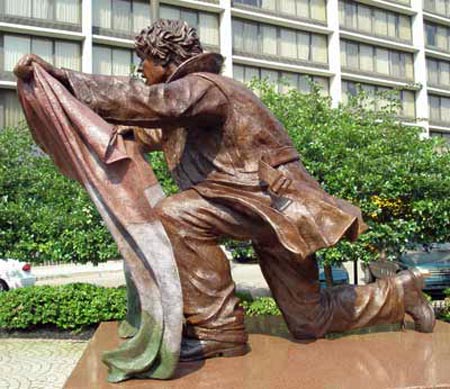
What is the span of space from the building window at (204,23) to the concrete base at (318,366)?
25.8 metres

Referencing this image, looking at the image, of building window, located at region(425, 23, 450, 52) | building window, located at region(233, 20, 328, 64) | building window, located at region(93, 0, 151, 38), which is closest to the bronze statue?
building window, located at region(93, 0, 151, 38)

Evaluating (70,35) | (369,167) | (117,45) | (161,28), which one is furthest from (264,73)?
(161,28)

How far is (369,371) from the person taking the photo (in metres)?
2.76

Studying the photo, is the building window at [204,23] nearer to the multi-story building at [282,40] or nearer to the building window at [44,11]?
the multi-story building at [282,40]

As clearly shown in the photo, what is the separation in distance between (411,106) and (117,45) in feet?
67.6

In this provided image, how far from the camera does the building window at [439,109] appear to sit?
37156 millimetres

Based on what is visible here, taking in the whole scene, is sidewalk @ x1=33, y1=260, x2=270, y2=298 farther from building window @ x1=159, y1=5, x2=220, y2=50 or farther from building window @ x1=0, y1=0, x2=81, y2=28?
building window @ x1=159, y1=5, x2=220, y2=50

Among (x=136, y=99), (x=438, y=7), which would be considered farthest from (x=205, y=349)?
(x=438, y=7)

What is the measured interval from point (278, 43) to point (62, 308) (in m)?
24.5

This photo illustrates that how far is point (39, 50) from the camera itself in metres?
23.7

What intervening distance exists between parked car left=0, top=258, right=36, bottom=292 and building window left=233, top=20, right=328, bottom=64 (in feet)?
60.6

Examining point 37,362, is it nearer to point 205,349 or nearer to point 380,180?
point 205,349

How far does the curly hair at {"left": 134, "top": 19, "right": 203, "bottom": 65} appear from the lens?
325 cm

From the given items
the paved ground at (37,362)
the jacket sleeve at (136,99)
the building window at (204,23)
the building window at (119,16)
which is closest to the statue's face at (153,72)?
the jacket sleeve at (136,99)
